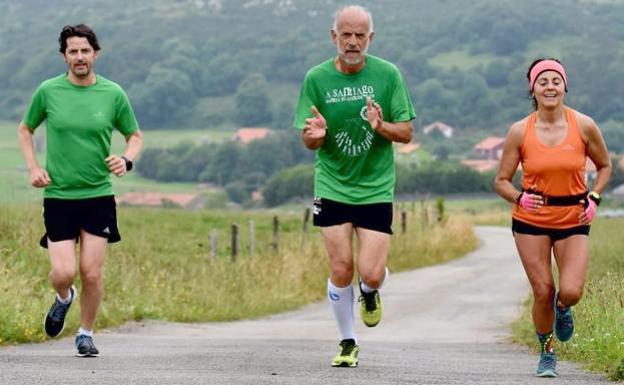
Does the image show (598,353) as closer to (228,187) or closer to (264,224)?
(264,224)

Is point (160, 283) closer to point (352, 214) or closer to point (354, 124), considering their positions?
point (352, 214)

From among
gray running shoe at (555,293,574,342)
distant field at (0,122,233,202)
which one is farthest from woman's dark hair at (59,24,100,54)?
distant field at (0,122,233,202)

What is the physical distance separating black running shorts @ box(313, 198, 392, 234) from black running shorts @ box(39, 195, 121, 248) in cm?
149

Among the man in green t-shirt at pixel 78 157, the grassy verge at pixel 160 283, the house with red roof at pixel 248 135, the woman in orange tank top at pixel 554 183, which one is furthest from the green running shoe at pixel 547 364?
Result: the house with red roof at pixel 248 135

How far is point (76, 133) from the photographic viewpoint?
10.4 meters

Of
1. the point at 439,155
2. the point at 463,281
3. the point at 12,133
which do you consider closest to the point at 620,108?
the point at 439,155

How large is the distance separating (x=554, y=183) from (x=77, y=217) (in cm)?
326

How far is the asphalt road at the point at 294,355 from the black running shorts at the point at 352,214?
0.95 m

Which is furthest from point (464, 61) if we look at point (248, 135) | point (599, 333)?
point (599, 333)

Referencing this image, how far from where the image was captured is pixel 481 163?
5074 inches

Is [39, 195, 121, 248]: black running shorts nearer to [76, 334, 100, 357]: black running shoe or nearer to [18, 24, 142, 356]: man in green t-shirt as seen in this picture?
[18, 24, 142, 356]: man in green t-shirt

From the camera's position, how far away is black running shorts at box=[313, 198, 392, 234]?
10.1 m

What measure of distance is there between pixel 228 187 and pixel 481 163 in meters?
21.3

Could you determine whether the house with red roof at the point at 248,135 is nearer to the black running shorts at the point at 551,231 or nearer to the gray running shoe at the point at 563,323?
the gray running shoe at the point at 563,323
